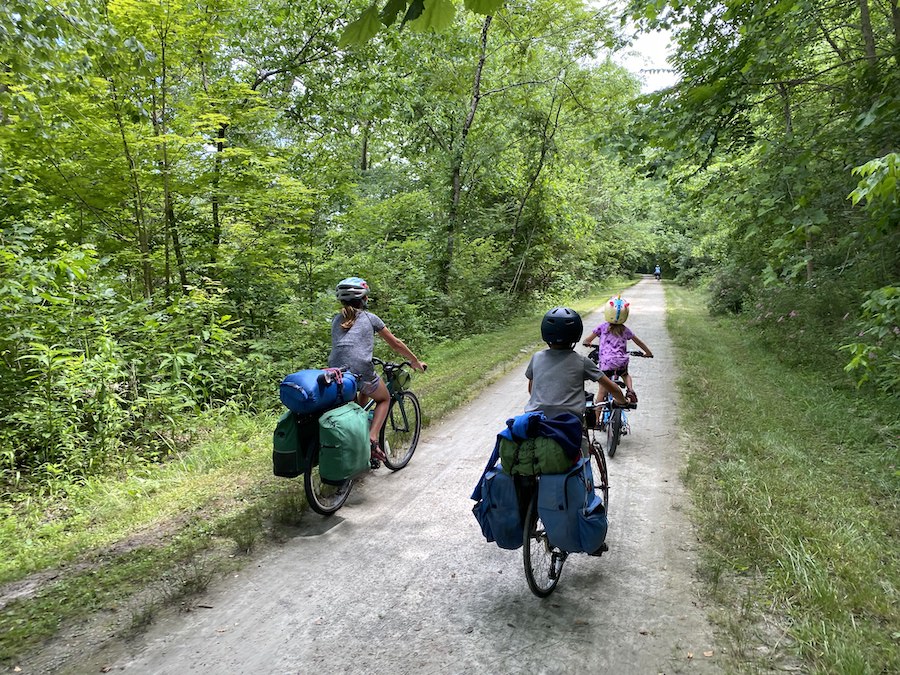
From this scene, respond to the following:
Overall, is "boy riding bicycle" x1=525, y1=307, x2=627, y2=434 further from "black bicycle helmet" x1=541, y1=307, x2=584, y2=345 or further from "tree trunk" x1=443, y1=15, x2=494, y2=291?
"tree trunk" x1=443, y1=15, x2=494, y2=291

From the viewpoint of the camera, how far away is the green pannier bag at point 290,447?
4102 mm

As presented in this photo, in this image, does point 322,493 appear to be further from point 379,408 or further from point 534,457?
point 534,457

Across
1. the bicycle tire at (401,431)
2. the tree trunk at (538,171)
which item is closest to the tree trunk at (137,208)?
the bicycle tire at (401,431)

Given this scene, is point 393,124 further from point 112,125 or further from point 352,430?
point 352,430

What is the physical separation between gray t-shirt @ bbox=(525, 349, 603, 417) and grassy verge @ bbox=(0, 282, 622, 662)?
7.90ft

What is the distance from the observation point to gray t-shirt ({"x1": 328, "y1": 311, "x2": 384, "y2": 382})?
490 cm

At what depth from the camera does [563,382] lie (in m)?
3.64

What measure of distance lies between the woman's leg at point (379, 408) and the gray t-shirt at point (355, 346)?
0.24 metres

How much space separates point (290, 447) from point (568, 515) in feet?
7.42

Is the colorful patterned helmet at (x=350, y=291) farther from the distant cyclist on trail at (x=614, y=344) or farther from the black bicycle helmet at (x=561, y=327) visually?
the distant cyclist on trail at (x=614, y=344)

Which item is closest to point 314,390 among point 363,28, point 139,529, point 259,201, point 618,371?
point 139,529

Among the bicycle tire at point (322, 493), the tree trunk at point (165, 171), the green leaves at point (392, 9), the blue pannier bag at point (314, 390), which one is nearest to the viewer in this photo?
the green leaves at point (392, 9)

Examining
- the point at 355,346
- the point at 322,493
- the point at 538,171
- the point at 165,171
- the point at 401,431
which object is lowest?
the point at 322,493

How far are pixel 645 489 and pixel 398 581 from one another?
107 inches
